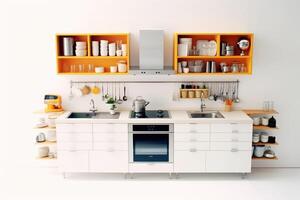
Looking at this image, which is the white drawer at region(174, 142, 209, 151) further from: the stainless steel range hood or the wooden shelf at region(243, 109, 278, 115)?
the stainless steel range hood

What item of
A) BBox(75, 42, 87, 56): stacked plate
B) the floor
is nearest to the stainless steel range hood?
BBox(75, 42, 87, 56): stacked plate

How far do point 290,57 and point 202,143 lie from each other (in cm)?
184

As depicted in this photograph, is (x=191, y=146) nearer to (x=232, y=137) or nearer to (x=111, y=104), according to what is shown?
(x=232, y=137)

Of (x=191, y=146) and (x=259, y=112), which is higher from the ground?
(x=259, y=112)

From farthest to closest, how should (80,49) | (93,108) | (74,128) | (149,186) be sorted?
(93,108) < (80,49) < (74,128) < (149,186)

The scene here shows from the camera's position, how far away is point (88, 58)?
18.3ft

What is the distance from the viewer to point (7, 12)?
5500mm

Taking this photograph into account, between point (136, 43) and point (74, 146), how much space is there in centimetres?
172

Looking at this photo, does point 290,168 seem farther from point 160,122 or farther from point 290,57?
point 160,122

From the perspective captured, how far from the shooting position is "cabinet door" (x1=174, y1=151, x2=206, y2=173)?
5266 mm

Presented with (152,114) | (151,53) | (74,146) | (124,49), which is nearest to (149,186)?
(152,114)

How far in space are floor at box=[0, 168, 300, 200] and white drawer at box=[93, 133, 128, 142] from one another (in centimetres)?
57

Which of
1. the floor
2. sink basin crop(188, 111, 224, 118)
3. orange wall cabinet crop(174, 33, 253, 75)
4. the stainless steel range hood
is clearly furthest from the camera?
sink basin crop(188, 111, 224, 118)

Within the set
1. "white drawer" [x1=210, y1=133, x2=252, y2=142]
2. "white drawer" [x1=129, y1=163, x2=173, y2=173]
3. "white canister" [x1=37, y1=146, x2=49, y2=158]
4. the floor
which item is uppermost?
"white drawer" [x1=210, y1=133, x2=252, y2=142]
